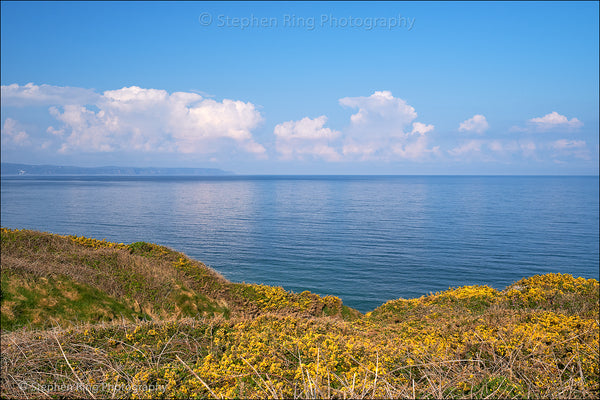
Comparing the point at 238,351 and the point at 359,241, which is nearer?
the point at 238,351

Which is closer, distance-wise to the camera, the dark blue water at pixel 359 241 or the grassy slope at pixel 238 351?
the grassy slope at pixel 238 351

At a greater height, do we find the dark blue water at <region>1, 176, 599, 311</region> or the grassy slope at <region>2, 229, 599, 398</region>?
the grassy slope at <region>2, 229, 599, 398</region>

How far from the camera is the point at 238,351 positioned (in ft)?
24.9

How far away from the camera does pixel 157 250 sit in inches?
952

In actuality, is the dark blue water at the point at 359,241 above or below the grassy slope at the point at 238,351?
below

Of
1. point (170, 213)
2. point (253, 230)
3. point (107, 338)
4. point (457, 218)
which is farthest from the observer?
point (170, 213)

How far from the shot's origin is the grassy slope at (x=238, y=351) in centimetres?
602

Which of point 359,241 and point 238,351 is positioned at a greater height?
point 238,351

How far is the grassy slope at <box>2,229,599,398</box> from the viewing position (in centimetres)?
602

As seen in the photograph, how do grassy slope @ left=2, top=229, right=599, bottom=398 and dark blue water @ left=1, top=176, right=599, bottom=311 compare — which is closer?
grassy slope @ left=2, top=229, right=599, bottom=398

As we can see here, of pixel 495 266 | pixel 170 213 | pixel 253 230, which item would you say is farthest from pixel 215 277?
pixel 170 213

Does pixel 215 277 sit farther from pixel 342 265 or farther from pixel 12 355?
pixel 342 265

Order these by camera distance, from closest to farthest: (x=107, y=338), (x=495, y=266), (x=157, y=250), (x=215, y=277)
A: (x=107, y=338)
(x=215, y=277)
(x=157, y=250)
(x=495, y=266)

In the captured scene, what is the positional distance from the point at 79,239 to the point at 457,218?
74085 mm
